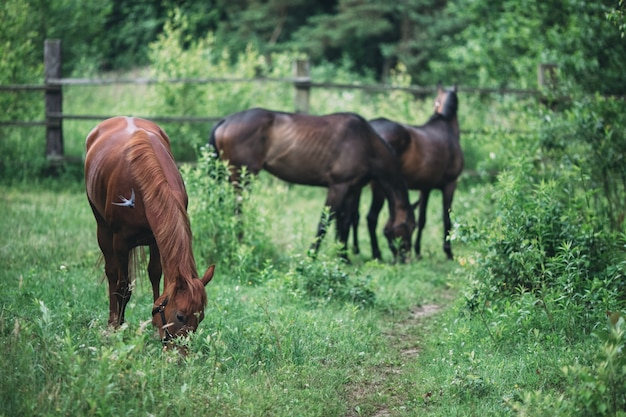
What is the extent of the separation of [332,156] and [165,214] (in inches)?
162

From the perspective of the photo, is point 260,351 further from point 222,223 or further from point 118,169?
point 222,223

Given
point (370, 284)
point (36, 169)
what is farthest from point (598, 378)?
point (36, 169)

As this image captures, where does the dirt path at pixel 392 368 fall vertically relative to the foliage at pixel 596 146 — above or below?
below

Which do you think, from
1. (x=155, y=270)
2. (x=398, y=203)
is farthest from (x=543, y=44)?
(x=155, y=270)

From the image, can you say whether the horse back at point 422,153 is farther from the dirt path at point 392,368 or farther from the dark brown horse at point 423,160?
the dirt path at point 392,368

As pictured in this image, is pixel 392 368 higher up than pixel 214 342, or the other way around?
pixel 214 342

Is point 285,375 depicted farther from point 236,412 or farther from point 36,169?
point 36,169

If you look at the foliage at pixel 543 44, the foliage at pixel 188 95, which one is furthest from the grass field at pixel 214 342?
the foliage at pixel 188 95

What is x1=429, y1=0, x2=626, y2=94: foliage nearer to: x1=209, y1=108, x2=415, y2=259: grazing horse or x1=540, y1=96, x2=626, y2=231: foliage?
x1=540, y1=96, x2=626, y2=231: foliage

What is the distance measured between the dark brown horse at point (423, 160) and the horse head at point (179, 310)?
189 inches

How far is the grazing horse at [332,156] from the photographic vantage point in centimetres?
843

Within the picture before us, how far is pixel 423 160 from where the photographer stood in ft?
30.4

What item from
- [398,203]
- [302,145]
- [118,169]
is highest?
[118,169]

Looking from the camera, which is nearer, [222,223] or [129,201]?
[129,201]
